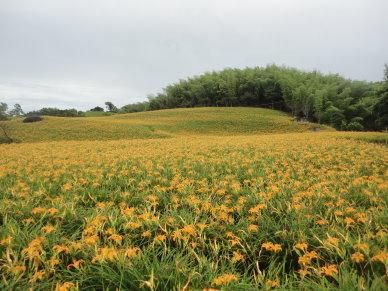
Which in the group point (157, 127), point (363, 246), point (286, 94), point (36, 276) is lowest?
point (157, 127)

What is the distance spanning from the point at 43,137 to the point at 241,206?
2847cm

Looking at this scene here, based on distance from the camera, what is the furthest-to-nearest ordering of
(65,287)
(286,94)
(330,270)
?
(286,94), (330,270), (65,287)

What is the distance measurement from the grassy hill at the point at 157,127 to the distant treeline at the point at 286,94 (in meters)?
9.79

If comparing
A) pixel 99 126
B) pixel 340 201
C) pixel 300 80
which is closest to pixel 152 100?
pixel 300 80

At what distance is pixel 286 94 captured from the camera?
5559 centimetres

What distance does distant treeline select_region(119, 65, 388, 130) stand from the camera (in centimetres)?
4716

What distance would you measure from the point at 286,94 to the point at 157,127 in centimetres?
2715

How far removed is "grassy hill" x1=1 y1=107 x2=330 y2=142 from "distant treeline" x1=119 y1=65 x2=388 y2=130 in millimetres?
9791

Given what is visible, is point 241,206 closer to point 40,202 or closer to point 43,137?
point 40,202

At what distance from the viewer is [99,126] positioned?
35.0 m

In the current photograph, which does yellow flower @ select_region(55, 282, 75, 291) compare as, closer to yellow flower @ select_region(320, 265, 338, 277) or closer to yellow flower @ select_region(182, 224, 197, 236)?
yellow flower @ select_region(182, 224, 197, 236)

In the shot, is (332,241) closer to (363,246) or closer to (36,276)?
(363,246)

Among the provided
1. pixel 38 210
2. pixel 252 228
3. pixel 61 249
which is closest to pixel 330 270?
pixel 252 228

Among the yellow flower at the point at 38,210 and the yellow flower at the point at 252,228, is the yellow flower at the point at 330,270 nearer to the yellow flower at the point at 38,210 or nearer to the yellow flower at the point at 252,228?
the yellow flower at the point at 252,228
